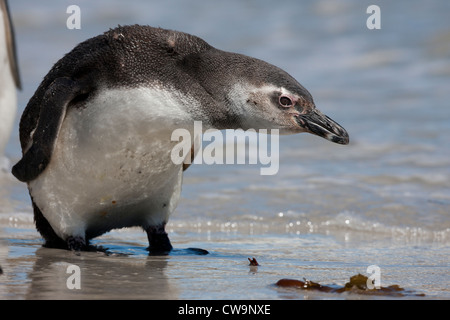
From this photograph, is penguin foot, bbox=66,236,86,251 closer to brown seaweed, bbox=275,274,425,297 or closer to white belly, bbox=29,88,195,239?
white belly, bbox=29,88,195,239

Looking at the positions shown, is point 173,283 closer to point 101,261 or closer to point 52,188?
point 101,261

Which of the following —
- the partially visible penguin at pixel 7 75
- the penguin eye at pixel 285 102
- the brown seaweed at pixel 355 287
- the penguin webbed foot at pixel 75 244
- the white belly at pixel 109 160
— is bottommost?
the brown seaweed at pixel 355 287

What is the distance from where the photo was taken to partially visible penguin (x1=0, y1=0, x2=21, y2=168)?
25.9 feet

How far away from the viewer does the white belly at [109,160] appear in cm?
499

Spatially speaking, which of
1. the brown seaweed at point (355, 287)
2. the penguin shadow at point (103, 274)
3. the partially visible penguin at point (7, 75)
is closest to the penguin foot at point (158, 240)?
the penguin shadow at point (103, 274)

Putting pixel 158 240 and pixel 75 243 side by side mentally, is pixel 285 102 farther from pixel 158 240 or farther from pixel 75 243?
pixel 75 243

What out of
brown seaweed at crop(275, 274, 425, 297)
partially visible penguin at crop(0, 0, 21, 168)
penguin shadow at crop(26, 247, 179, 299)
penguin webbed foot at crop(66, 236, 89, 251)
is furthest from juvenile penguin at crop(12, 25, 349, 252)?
partially visible penguin at crop(0, 0, 21, 168)

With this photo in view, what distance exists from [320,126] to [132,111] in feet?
3.88

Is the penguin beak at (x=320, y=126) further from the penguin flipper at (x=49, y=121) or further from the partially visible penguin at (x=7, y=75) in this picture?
the partially visible penguin at (x=7, y=75)

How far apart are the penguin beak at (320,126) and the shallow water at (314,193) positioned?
0.80m

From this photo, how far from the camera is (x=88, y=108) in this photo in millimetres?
5035

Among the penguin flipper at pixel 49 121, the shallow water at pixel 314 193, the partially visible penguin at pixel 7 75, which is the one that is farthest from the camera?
the partially visible penguin at pixel 7 75
